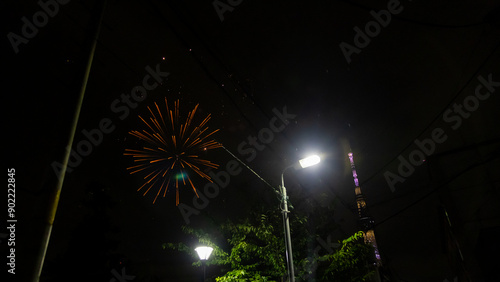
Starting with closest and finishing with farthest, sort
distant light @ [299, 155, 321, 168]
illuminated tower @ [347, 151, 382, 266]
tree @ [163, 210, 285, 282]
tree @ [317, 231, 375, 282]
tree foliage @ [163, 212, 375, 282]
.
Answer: distant light @ [299, 155, 321, 168] < tree @ [317, 231, 375, 282] < tree foliage @ [163, 212, 375, 282] < tree @ [163, 210, 285, 282] < illuminated tower @ [347, 151, 382, 266]

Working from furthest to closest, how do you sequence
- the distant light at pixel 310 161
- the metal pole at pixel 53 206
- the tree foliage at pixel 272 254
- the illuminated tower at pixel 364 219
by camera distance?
1. the illuminated tower at pixel 364 219
2. the tree foliage at pixel 272 254
3. the distant light at pixel 310 161
4. the metal pole at pixel 53 206

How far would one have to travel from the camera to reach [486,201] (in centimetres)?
1285

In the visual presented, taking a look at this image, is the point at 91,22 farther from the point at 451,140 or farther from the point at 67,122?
the point at 451,140

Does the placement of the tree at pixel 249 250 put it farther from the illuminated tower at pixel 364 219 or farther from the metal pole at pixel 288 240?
the illuminated tower at pixel 364 219

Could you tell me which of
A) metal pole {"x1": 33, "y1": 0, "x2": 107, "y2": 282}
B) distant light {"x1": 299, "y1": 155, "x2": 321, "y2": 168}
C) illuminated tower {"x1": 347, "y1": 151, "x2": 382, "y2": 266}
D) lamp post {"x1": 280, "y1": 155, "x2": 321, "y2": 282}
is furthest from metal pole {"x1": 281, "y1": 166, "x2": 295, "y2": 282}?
metal pole {"x1": 33, "y1": 0, "x2": 107, "y2": 282}

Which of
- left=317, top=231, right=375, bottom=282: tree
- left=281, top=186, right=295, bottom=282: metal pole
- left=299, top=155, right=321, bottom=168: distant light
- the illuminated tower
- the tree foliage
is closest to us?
left=281, top=186, right=295, bottom=282: metal pole

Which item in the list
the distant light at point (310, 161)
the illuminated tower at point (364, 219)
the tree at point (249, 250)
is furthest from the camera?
the illuminated tower at point (364, 219)

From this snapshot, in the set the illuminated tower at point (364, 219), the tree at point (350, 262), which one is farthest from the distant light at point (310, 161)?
the illuminated tower at point (364, 219)

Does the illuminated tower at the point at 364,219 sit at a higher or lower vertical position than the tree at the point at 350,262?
higher

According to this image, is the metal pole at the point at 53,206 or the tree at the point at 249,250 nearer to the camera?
the metal pole at the point at 53,206

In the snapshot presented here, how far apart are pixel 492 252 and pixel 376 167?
21.4 ft

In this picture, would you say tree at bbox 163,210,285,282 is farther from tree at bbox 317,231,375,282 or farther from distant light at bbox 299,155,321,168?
distant light at bbox 299,155,321,168

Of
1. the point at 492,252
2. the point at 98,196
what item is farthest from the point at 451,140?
the point at 98,196

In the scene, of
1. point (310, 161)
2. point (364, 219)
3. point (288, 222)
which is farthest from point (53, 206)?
point (364, 219)
